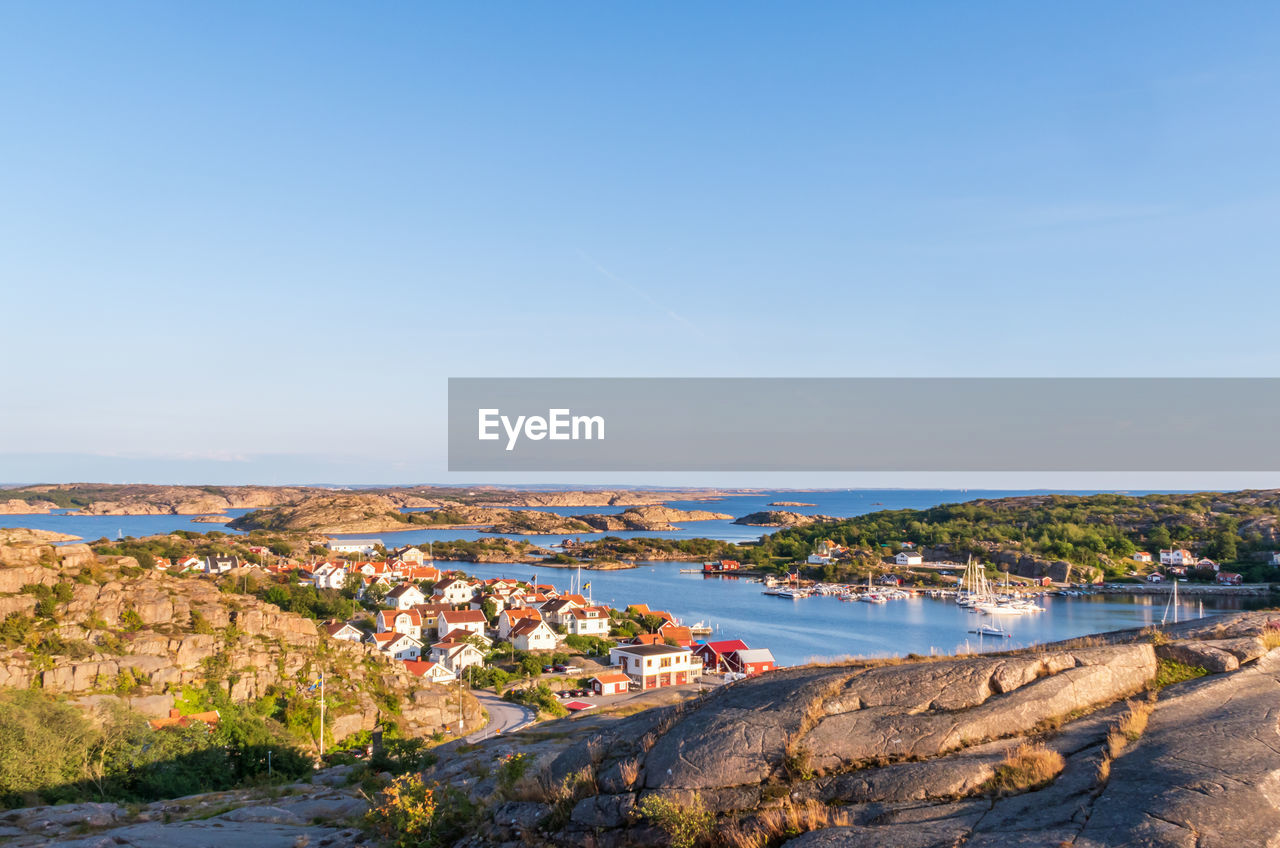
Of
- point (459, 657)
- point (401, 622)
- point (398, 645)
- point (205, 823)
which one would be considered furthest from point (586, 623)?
point (205, 823)

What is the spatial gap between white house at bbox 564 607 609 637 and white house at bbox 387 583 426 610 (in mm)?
16866

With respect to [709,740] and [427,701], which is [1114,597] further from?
[709,740]

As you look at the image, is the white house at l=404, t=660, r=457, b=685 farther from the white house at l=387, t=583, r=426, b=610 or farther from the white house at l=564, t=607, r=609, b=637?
the white house at l=387, t=583, r=426, b=610

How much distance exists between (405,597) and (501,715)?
3830 cm

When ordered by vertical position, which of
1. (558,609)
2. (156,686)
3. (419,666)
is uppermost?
(156,686)

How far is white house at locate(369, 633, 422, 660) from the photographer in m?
51.5

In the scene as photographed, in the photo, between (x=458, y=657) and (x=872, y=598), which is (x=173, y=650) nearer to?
(x=458, y=657)

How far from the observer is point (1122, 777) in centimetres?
546

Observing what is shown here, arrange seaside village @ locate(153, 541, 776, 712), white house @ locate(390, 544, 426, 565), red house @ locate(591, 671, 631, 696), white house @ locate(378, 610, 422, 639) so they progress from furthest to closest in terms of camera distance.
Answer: white house @ locate(390, 544, 426, 565) < white house @ locate(378, 610, 422, 639) < seaside village @ locate(153, 541, 776, 712) < red house @ locate(591, 671, 631, 696)

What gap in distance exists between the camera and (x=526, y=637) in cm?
5547

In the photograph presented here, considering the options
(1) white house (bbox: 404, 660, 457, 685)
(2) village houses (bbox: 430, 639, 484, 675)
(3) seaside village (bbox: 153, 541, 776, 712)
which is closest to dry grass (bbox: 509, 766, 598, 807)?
(3) seaside village (bbox: 153, 541, 776, 712)

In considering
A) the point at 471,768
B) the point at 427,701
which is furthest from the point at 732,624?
the point at 471,768

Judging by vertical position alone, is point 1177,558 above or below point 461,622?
below

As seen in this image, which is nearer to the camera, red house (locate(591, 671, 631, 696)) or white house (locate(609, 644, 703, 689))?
red house (locate(591, 671, 631, 696))
